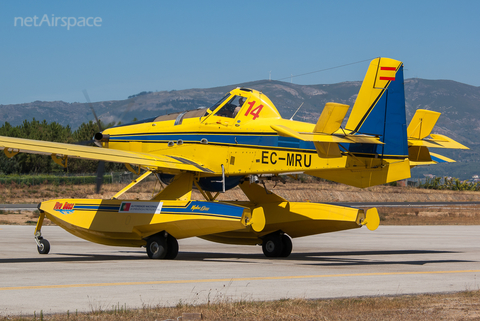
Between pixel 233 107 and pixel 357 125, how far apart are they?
12.8 ft

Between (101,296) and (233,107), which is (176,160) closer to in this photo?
(233,107)

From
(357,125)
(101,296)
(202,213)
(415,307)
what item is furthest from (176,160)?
(415,307)

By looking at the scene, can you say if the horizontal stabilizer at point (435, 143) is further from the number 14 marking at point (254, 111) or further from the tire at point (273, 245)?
the tire at point (273, 245)

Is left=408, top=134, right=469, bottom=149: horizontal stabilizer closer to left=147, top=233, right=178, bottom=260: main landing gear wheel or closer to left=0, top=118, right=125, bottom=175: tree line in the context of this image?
left=147, top=233, right=178, bottom=260: main landing gear wheel

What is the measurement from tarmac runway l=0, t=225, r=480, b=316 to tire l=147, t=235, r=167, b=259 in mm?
493

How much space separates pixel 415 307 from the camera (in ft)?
26.8

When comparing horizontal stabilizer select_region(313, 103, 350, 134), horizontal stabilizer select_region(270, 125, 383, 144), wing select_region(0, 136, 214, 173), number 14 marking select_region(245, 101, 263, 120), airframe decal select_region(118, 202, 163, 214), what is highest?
number 14 marking select_region(245, 101, 263, 120)

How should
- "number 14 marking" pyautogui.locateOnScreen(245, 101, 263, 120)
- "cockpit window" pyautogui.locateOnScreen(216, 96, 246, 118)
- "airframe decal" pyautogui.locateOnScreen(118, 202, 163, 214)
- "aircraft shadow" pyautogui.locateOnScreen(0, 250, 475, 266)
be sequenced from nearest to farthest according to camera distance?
"aircraft shadow" pyautogui.locateOnScreen(0, 250, 475, 266), "airframe decal" pyautogui.locateOnScreen(118, 202, 163, 214), "number 14 marking" pyautogui.locateOnScreen(245, 101, 263, 120), "cockpit window" pyautogui.locateOnScreen(216, 96, 246, 118)

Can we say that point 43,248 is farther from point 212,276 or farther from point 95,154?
point 212,276

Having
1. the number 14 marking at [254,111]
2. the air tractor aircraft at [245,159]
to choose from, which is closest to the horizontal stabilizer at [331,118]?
the air tractor aircraft at [245,159]

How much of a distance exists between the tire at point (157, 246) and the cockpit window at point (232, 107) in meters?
4.07

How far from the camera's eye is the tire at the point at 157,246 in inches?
603

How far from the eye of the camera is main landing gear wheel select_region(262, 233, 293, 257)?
16953 mm

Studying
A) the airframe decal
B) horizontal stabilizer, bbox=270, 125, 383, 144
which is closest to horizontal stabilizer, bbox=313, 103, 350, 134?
horizontal stabilizer, bbox=270, 125, 383, 144
